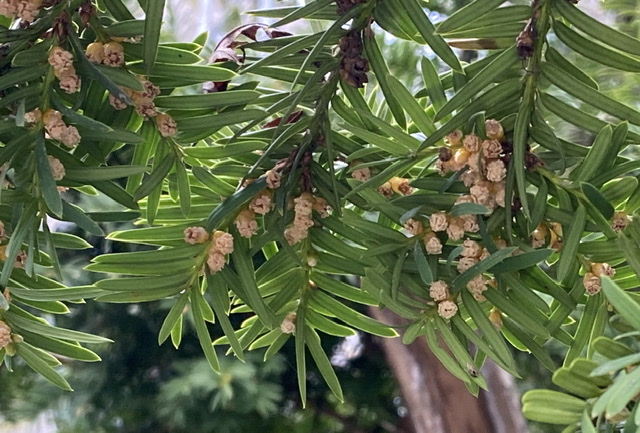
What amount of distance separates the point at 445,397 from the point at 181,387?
Answer: 0.31 meters

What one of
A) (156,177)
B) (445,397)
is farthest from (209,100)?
(445,397)

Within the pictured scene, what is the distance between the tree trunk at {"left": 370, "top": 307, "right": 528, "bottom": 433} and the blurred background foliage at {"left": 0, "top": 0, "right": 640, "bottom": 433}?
103 mm

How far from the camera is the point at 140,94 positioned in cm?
20

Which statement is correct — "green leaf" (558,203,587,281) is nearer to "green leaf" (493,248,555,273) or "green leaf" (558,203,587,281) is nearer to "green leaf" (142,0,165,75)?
"green leaf" (493,248,555,273)

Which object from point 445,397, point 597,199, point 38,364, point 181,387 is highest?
point 597,199

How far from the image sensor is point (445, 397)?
740 mm

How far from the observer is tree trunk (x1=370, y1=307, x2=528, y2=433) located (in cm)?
72

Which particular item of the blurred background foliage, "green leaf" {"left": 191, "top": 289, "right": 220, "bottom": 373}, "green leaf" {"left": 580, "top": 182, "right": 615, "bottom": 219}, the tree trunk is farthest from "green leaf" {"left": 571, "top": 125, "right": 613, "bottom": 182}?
the blurred background foliage

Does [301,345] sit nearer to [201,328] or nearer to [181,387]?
[201,328]

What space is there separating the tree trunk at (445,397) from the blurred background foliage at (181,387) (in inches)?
4.1

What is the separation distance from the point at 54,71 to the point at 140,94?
2 centimetres

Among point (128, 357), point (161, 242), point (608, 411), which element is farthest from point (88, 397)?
point (608, 411)

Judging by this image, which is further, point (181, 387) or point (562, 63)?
point (181, 387)

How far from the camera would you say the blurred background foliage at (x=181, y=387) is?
841mm
